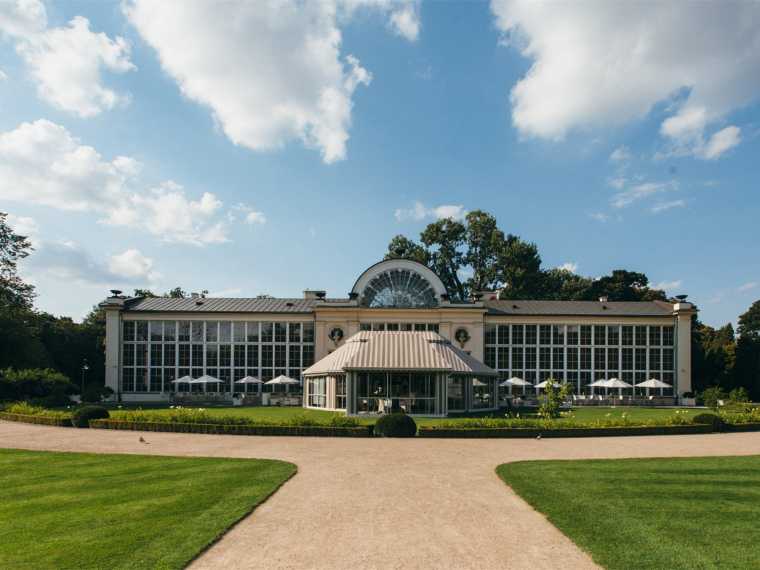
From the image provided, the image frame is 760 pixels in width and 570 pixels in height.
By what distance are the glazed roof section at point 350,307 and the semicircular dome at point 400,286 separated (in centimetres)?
161

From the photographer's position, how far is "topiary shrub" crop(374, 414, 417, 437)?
19.7 meters

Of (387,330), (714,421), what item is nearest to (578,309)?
(387,330)

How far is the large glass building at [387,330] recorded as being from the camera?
4416 cm

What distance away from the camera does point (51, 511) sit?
8727mm

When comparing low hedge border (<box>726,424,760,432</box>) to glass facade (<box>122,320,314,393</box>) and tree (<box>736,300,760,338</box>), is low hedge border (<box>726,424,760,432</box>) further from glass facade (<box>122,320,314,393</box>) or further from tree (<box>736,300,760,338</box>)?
tree (<box>736,300,760,338</box>)

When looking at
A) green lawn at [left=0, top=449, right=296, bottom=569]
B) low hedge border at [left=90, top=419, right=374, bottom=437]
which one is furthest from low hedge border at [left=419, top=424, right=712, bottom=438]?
green lawn at [left=0, top=449, right=296, bottom=569]

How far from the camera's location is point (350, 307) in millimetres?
44000

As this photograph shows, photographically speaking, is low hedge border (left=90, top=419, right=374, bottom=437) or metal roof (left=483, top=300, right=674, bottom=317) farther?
metal roof (left=483, top=300, right=674, bottom=317)

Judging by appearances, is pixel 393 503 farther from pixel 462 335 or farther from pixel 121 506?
pixel 462 335

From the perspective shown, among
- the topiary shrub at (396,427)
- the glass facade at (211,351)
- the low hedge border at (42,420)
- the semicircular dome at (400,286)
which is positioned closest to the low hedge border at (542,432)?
the topiary shrub at (396,427)

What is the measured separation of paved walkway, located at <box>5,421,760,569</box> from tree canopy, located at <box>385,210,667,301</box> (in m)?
46.1

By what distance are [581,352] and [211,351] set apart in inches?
1324

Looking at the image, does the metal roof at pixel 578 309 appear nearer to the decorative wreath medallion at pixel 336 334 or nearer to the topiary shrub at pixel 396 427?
the decorative wreath medallion at pixel 336 334

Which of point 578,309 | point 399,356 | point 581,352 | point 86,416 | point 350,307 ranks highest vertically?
point 350,307
